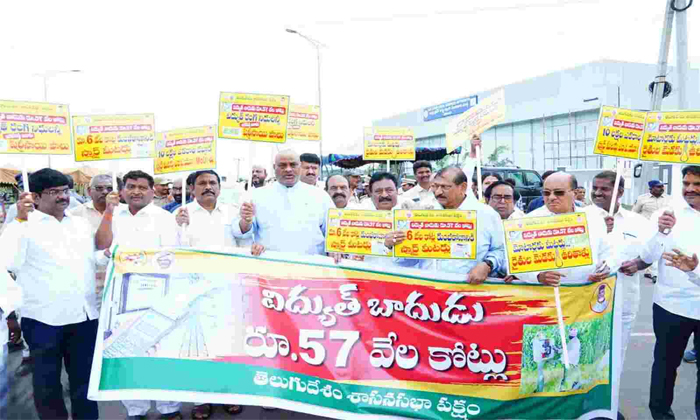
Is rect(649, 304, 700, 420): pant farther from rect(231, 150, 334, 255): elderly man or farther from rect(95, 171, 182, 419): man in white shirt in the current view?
rect(95, 171, 182, 419): man in white shirt

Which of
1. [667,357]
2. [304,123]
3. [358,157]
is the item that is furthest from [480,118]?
[358,157]

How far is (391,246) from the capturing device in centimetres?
326

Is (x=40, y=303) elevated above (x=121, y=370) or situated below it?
above

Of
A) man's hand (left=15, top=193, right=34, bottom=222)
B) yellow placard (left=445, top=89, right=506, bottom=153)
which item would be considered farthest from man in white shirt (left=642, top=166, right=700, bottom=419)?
man's hand (left=15, top=193, right=34, bottom=222)

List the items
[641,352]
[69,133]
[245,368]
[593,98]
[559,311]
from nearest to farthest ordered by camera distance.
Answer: [559,311] → [245,368] → [69,133] → [641,352] → [593,98]

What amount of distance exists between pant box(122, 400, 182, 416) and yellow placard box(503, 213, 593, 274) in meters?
2.66

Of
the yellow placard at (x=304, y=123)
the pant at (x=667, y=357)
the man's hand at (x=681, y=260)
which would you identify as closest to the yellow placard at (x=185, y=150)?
the yellow placard at (x=304, y=123)

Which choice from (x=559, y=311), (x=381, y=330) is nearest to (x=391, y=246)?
(x=381, y=330)

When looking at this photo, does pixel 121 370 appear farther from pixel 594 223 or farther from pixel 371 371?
pixel 594 223

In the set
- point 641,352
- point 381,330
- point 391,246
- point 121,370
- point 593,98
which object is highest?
point 593,98

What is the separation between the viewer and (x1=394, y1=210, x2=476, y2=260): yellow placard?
3.12 meters

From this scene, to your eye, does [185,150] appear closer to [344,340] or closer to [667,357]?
[344,340]

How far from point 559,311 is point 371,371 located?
129cm

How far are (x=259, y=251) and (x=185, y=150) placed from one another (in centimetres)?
125
